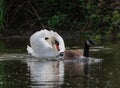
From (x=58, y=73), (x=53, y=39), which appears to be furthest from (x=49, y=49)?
(x=58, y=73)

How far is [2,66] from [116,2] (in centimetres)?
1177

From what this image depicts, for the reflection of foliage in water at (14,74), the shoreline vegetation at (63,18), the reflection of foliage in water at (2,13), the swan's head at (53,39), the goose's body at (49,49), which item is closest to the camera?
the reflection of foliage in water at (14,74)

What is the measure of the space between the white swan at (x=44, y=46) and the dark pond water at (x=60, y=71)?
0.39m

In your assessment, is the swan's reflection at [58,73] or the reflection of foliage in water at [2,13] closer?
the swan's reflection at [58,73]

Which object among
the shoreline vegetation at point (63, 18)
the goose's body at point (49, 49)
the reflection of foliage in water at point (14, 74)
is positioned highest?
the shoreline vegetation at point (63, 18)

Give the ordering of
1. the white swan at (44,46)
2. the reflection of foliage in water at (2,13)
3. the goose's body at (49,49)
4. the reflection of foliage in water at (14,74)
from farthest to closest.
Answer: the reflection of foliage in water at (2,13), the white swan at (44,46), the goose's body at (49,49), the reflection of foliage in water at (14,74)

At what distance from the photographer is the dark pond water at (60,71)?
14.4 m

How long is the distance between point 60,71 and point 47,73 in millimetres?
527

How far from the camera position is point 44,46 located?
21500mm

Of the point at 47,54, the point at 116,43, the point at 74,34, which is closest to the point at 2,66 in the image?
the point at 47,54

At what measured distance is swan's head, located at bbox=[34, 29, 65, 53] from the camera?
21875 mm

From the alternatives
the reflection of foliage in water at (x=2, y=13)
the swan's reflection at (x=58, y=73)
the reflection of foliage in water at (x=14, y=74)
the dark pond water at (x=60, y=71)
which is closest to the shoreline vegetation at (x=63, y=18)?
the reflection of foliage in water at (x=2, y=13)

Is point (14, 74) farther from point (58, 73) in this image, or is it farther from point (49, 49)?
point (49, 49)

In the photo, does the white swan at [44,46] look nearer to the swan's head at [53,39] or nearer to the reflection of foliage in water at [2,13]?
the swan's head at [53,39]
